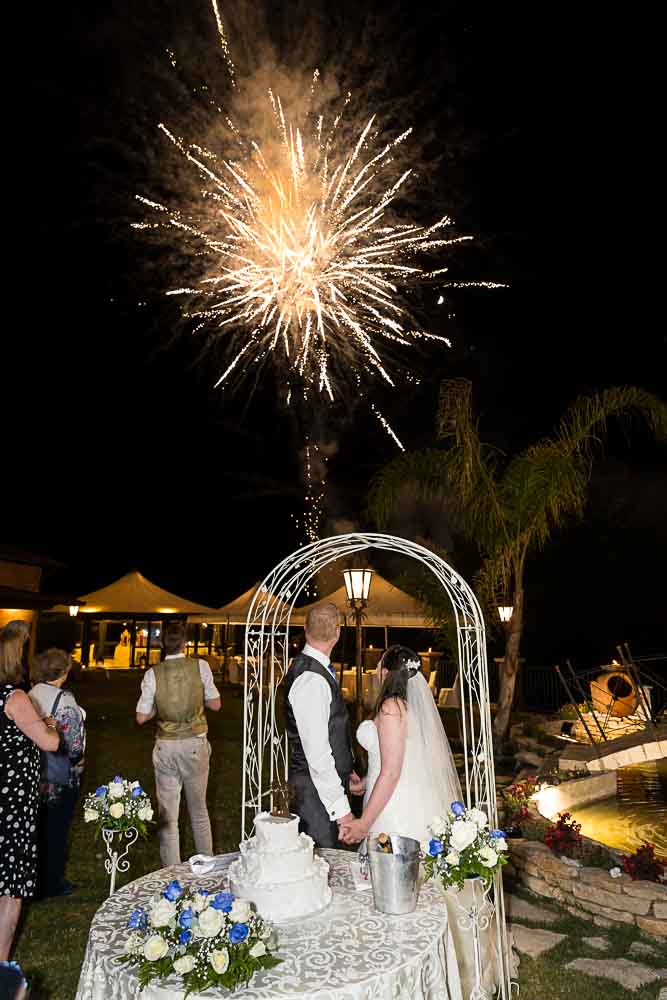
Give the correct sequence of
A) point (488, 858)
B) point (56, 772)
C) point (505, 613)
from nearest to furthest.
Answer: point (488, 858), point (56, 772), point (505, 613)

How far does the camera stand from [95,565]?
37.9m

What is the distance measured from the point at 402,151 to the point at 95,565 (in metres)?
31.7

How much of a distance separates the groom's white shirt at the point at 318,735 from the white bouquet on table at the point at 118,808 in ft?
3.06

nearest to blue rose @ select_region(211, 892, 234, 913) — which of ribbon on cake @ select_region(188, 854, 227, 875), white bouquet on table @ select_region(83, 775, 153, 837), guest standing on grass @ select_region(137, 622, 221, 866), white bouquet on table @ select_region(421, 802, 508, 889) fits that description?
white bouquet on table @ select_region(421, 802, 508, 889)

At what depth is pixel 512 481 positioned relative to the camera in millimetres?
10977

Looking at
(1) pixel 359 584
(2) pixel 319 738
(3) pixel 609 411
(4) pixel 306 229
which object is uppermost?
(4) pixel 306 229

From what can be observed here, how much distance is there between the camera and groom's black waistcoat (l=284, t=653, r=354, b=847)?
4.27 metres

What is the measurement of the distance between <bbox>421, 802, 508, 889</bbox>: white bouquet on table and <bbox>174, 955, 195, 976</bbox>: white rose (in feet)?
3.79

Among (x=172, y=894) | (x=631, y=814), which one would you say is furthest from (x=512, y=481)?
(x=172, y=894)

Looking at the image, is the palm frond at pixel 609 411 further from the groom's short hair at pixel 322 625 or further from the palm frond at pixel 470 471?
the groom's short hair at pixel 322 625

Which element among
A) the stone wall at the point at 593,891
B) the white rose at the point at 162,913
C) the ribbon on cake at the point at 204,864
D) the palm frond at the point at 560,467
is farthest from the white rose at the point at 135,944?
the palm frond at the point at 560,467

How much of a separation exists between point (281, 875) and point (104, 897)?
11.2ft

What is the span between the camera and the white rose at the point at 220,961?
2.26 meters

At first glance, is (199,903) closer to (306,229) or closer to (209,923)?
(209,923)
